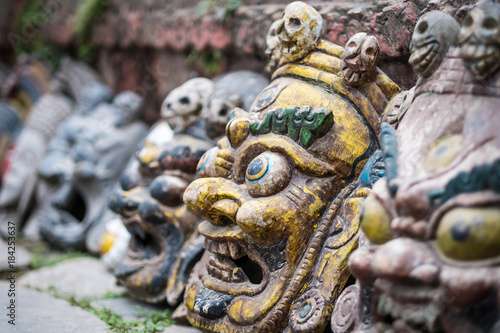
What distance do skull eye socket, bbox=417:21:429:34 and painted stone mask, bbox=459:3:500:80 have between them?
169 millimetres

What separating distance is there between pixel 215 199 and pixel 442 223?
43.7 inches

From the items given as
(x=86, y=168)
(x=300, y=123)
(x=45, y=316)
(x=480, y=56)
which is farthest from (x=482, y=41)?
(x=86, y=168)

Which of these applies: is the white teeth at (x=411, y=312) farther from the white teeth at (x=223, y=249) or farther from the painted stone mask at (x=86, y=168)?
the painted stone mask at (x=86, y=168)

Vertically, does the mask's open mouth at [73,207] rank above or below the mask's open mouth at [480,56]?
below

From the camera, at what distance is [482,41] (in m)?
2.00

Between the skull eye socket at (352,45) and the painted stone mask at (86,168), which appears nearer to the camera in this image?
the skull eye socket at (352,45)

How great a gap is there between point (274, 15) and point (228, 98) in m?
0.77

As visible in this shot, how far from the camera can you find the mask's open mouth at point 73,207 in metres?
4.89

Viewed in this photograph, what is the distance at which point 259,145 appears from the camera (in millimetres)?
2701

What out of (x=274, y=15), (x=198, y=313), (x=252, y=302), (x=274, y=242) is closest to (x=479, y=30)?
(x=274, y=242)

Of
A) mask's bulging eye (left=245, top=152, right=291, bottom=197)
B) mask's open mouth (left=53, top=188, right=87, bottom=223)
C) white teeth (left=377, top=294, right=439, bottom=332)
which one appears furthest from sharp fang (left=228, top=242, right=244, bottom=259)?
mask's open mouth (left=53, top=188, right=87, bottom=223)

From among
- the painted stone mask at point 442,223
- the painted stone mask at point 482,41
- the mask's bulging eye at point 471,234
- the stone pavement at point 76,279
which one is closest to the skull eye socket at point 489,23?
the painted stone mask at point 482,41

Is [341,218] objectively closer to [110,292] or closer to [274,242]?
[274,242]

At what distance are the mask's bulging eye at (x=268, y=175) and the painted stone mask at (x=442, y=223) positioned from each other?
0.56 meters
